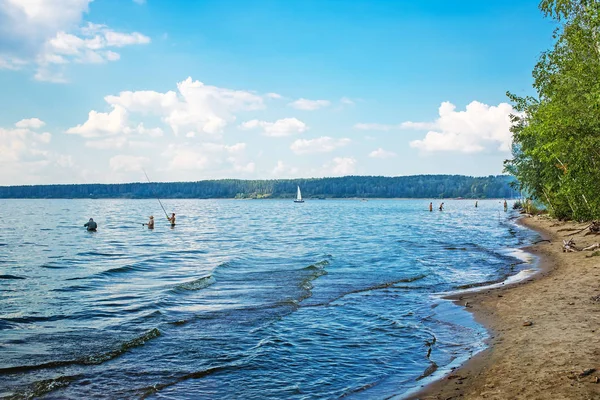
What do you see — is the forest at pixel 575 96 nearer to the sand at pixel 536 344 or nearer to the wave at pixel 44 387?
the sand at pixel 536 344

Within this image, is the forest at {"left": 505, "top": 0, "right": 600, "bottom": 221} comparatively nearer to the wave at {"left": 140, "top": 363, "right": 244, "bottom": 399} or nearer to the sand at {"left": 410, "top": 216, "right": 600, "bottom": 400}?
the sand at {"left": 410, "top": 216, "right": 600, "bottom": 400}

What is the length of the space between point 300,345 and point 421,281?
11074 millimetres

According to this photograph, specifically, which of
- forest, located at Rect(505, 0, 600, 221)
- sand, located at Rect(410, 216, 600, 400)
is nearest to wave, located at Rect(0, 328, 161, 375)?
sand, located at Rect(410, 216, 600, 400)

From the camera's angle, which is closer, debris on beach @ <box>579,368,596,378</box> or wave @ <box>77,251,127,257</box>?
debris on beach @ <box>579,368,596,378</box>

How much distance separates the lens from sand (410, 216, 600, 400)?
794 centimetres

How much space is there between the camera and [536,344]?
1053cm

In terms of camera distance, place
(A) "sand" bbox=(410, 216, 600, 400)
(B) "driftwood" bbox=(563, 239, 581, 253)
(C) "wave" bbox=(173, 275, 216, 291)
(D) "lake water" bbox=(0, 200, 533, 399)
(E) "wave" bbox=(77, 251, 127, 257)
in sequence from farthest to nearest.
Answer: (E) "wave" bbox=(77, 251, 127, 257) → (B) "driftwood" bbox=(563, 239, 581, 253) → (C) "wave" bbox=(173, 275, 216, 291) → (D) "lake water" bbox=(0, 200, 533, 399) → (A) "sand" bbox=(410, 216, 600, 400)

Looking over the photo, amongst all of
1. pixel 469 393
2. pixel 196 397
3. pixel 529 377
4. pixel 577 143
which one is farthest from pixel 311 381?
pixel 577 143

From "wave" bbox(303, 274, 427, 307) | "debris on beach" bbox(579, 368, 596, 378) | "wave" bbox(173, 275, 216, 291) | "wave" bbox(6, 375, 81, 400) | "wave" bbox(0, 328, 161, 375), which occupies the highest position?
"debris on beach" bbox(579, 368, 596, 378)

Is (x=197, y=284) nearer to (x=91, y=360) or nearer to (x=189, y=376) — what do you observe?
(x=91, y=360)

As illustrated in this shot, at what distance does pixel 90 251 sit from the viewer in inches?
1378

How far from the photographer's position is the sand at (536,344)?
26.0 feet

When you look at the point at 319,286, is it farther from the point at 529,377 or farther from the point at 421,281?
the point at 529,377

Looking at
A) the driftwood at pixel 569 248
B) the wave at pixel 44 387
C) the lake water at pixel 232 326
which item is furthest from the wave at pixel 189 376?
the driftwood at pixel 569 248
